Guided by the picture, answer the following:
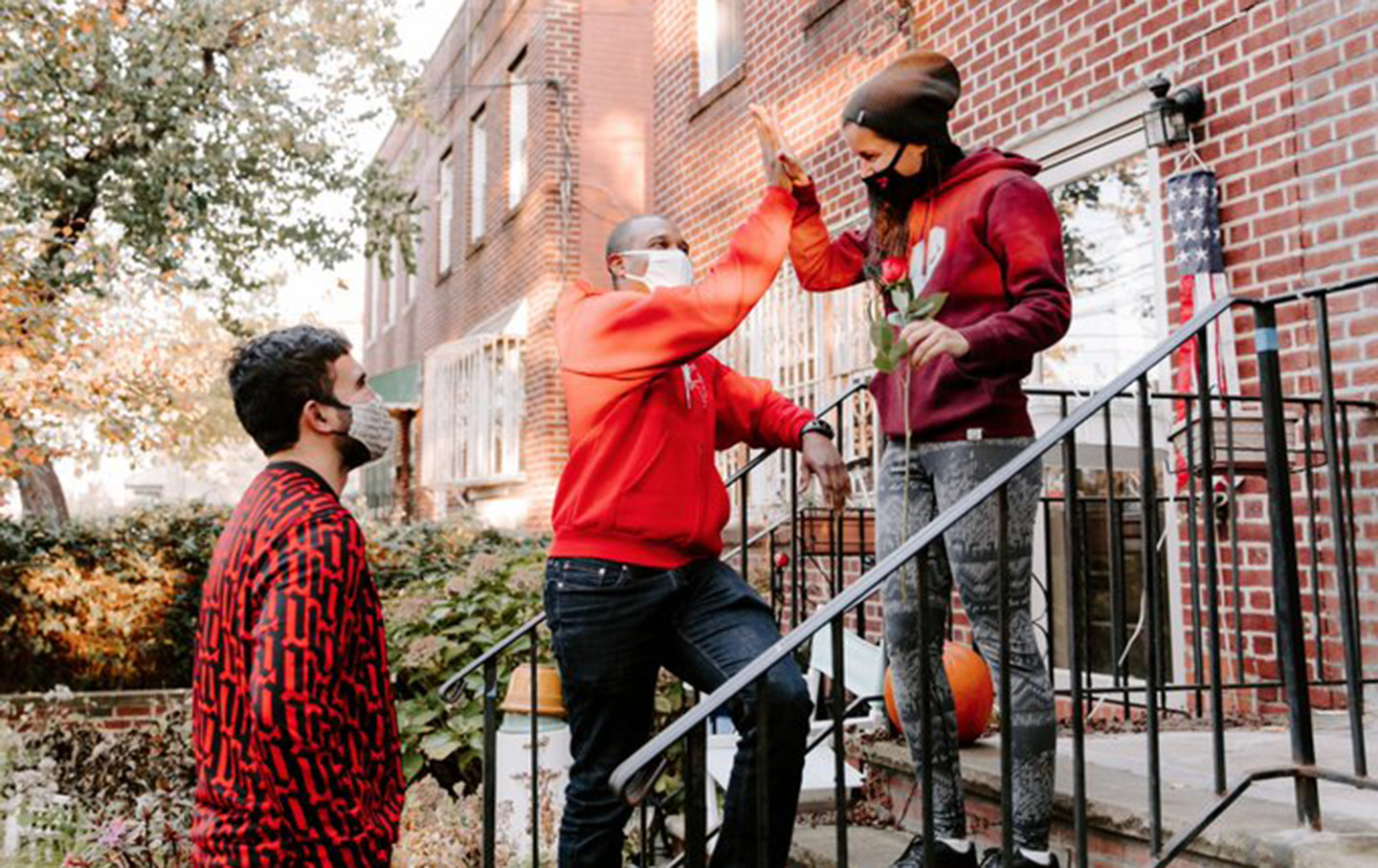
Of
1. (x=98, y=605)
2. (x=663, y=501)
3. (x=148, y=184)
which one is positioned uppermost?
(x=148, y=184)

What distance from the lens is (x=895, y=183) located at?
279cm

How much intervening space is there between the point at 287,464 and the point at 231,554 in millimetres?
208

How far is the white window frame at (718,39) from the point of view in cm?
879

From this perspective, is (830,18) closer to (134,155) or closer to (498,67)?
(134,155)

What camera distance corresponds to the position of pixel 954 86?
272cm

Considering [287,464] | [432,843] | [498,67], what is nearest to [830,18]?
[432,843]

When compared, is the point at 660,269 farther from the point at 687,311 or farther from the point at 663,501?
the point at 663,501

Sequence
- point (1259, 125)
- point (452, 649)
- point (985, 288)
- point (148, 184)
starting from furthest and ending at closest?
point (148, 184) → point (452, 649) → point (1259, 125) → point (985, 288)

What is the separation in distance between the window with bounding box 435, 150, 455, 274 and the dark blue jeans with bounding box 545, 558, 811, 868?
13.8m

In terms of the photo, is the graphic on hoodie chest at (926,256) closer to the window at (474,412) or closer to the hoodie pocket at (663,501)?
the hoodie pocket at (663,501)

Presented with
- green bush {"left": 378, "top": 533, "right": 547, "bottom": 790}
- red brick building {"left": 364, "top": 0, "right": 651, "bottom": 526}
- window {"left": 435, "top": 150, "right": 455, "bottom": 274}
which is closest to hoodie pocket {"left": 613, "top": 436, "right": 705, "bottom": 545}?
green bush {"left": 378, "top": 533, "right": 547, "bottom": 790}

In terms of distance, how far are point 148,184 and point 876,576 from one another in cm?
991

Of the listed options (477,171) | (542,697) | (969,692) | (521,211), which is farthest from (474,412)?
(969,692)

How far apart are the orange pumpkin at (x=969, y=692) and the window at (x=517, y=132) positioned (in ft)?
33.5
